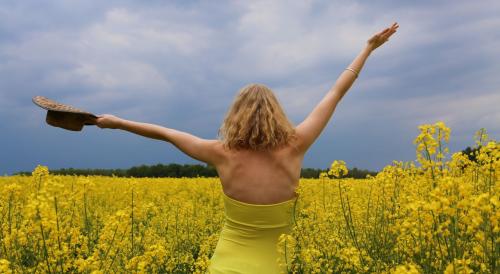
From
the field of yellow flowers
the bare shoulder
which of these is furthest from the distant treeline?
the bare shoulder

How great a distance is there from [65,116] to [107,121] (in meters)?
0.39

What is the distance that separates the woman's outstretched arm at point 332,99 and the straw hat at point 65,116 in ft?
6.26

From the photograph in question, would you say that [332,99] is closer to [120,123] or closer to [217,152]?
[217,152]

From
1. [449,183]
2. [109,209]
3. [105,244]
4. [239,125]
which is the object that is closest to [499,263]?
[449,183]

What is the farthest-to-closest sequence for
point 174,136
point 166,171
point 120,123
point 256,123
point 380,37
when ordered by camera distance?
1. point 166,171
2. point 380,37
3. point 120,123
4. point 174,136
5. point 256,123

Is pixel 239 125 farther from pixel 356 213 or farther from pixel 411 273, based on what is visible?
pixel 356 213

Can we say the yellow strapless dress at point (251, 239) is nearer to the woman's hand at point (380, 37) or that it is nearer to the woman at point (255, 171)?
the woman at point (255, 171)

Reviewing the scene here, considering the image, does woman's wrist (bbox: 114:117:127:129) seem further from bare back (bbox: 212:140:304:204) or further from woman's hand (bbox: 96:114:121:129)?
bare back (bbox: 212:140:304:204)

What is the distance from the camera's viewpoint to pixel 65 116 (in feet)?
14.4

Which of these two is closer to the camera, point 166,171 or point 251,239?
point 251,239

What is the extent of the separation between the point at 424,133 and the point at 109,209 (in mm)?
7824

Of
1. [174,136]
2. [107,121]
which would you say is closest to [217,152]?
[174,136]

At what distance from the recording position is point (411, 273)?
7.05 feet

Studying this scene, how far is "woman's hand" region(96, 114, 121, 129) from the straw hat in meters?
0.06
